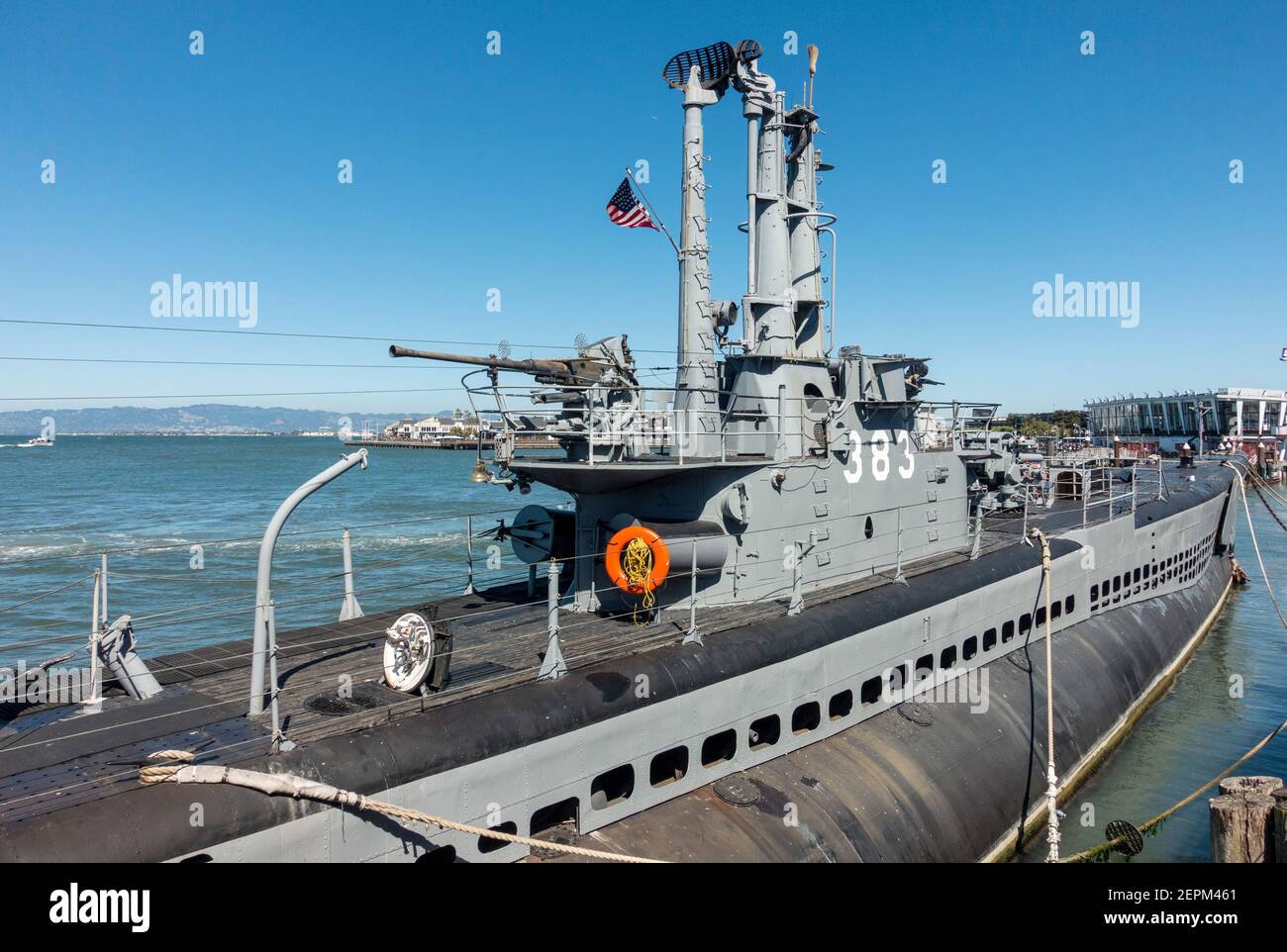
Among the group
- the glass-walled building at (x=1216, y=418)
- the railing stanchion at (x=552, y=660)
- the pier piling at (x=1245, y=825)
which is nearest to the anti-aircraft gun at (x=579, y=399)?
the railing stanchion at (x=552, y=660)

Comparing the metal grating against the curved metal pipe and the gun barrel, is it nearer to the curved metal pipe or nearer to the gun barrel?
the gun barrel

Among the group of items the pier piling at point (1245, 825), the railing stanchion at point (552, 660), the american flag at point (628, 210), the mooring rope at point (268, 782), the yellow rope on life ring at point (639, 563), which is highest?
the american flag at point (628, 210)

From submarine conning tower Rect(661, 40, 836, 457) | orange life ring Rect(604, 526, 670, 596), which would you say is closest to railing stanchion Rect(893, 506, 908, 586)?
submarine conning tower Rect(661, 40, 836, 457)

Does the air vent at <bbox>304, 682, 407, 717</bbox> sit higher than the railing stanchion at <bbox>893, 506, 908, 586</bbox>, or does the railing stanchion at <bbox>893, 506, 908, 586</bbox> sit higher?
the railing stanchion at <bbox>893, 506, 908, 586</bbox>

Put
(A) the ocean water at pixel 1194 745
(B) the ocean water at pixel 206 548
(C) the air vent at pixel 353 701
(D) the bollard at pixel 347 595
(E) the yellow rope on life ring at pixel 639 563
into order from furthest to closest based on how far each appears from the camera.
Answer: (B) the ocean water at pixel 206 548 → (A) the ocean water at pixel 1194 745 → (D) the bollard at pixel 347 595 → (E) the yellow rope on life ring at pixel 639 563 → (C) the air vent at pixel 353 701

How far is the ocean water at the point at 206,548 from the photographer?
26516mm

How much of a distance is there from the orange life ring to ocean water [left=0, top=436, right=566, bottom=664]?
2860mm

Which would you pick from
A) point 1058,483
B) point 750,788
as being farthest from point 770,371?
point 1058,483

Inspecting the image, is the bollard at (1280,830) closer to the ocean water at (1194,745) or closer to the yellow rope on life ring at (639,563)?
the ocean water at (1194,745)

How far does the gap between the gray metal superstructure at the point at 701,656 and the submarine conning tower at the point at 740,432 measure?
0.07 m

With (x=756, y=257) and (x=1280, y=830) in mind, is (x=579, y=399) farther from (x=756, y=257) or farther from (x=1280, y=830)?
(x=1280, y=830)

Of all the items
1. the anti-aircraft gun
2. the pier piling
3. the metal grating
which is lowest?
the pier piling

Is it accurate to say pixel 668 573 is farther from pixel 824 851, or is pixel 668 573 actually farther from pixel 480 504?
→ pixel 480 504

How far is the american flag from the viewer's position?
17.3 m
